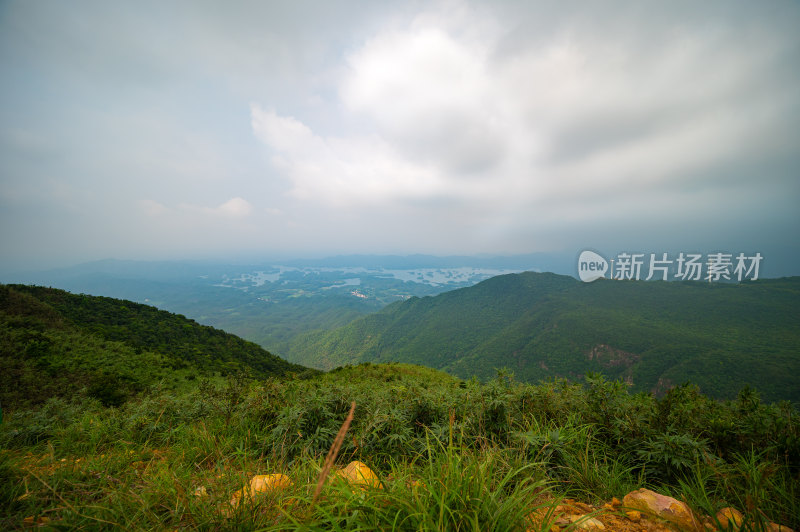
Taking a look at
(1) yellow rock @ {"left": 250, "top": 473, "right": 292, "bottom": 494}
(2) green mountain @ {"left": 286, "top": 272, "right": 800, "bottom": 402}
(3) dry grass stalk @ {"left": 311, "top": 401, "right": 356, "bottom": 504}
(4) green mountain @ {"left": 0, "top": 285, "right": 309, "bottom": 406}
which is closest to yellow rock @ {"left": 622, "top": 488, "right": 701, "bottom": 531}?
(3) dry grass stalk @ {"left": 311, "top": 401, "right": 356, "bottom": 504}

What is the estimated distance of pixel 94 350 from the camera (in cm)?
1759

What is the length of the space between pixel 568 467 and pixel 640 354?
81.7m

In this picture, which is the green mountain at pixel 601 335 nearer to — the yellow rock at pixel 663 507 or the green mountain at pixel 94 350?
the yellow rock at pixel 663 507

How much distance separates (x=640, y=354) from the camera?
60875 mm

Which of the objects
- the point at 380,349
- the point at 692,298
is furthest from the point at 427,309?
the point at 692,298

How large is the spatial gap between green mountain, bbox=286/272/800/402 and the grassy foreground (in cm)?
2803

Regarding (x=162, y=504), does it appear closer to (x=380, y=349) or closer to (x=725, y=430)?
(x=725, y=430)

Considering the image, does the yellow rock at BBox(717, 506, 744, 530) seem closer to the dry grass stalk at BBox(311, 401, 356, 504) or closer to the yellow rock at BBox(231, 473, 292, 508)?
the dry grass stalk at BBox(311, 401, 356, 504)

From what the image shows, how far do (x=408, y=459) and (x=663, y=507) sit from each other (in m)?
2.15

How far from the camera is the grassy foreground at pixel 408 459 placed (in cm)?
165

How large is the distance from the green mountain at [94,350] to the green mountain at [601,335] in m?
32.2

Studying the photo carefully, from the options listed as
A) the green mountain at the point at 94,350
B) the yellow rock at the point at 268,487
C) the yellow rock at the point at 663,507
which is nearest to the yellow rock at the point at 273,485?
the yellow rock at the point at 268,487

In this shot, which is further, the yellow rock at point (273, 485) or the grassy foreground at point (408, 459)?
the yellow rock at point (273, 485)

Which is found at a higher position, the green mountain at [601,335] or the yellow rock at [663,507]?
the yellow rock at [663,507]
